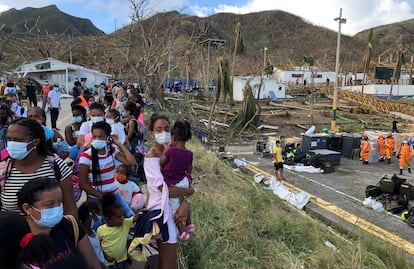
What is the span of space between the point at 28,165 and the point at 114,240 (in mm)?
1119

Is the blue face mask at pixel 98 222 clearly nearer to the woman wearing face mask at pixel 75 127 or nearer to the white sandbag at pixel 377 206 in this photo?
the woman wearing face mask at pixel 75 127

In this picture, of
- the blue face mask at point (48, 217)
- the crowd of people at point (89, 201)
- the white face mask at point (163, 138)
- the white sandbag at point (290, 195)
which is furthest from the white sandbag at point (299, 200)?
the blue face mask at point (48, 217)

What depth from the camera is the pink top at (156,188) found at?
303cm

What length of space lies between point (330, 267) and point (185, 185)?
232 centimetres

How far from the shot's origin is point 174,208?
3141 mm

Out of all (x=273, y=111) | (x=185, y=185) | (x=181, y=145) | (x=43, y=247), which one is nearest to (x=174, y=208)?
(x=185, y=185)

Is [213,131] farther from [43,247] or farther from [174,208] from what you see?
[43,247]

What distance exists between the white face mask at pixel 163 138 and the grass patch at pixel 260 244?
57.3 inches

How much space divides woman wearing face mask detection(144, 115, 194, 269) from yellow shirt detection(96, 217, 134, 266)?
40cm

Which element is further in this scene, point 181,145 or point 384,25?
point 384,25

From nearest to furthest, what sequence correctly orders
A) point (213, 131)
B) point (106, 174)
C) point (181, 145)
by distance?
point (181, 145) → point (106, 174) → point (213, 131)

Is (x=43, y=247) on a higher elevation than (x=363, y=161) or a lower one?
higher

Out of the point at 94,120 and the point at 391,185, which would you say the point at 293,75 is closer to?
the point at 391,185

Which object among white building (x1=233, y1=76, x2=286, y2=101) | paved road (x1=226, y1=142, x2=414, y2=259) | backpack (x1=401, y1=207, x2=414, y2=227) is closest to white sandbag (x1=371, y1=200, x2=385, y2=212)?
paved road (x1=226, y1=142, x2=414, y2=259)
